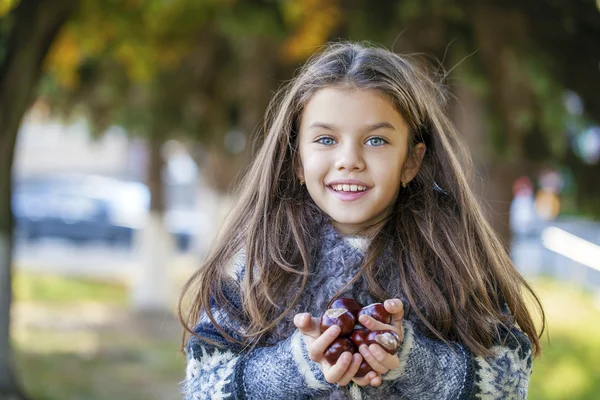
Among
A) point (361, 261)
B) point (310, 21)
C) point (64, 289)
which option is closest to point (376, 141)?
point (361, 261)

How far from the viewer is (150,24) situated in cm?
716

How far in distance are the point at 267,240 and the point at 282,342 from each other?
246 mm

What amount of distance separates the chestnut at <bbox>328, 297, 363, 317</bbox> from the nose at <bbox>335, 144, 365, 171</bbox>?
29 centimetres

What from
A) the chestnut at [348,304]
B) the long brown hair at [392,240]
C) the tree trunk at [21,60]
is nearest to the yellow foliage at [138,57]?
the tree trunk at [21,60]

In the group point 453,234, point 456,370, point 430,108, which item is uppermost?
point 430,108

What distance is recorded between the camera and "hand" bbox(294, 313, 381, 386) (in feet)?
5.57

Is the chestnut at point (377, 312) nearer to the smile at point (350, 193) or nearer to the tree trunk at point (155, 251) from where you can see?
the smile at point (350, 193)

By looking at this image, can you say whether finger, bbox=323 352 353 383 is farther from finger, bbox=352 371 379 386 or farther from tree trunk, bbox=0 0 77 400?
tree trunk, bbox=0 0 77 400

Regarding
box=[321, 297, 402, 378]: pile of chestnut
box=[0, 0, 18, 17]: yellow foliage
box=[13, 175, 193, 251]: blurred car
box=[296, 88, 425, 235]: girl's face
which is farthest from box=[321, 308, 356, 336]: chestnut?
box=[13, 175, 193, 251]: blurred car

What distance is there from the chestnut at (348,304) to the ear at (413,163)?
14.1 inches

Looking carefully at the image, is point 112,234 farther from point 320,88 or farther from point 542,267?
point 320,88

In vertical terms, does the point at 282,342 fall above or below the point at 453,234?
below

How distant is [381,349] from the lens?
1.70 metres

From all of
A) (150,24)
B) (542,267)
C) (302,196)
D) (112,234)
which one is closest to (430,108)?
(302,196)
